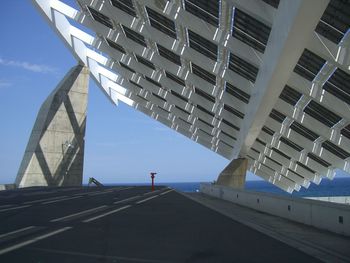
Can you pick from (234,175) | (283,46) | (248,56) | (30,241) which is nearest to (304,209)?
(283,46)

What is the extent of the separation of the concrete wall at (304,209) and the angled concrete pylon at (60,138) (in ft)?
77.0

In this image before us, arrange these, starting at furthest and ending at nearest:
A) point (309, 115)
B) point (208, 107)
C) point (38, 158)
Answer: point (38, 158)
point (208, 107)
point (309, 115)

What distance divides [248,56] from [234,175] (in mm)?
14228

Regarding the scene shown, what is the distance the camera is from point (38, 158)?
3591 centimetres

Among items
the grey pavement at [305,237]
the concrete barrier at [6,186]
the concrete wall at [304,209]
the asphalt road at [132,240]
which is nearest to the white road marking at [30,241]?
the asphalt road at [132,240]

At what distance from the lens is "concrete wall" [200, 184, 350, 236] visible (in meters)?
8.78

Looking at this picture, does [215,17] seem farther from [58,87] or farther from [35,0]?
[58,87]

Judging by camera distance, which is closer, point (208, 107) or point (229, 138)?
point (208, 107)

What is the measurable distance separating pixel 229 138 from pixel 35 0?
20403 mm

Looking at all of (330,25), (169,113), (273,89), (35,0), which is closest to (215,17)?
(273,89)

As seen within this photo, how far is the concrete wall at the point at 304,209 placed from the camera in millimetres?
8781

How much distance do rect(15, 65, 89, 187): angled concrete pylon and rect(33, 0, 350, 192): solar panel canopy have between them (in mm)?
4832

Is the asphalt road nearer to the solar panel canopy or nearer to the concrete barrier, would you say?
the solar panel canopy

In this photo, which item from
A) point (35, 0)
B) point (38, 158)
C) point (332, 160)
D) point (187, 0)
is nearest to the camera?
point (187, 0)
